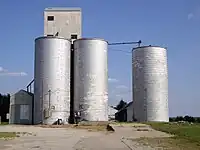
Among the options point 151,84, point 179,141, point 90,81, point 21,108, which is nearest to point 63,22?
point 90,81

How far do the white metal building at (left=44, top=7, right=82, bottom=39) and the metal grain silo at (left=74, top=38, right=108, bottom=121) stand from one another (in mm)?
8892

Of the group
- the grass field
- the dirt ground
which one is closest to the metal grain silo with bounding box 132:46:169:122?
the dirt ground

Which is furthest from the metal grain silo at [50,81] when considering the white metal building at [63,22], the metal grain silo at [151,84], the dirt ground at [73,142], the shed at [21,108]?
the dirt ground at [73,142]

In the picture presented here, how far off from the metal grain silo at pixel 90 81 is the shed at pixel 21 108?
286 inches

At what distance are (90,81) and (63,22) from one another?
14964mm

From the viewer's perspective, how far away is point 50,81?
5147 centimetres

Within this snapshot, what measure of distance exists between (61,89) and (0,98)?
5055 cm

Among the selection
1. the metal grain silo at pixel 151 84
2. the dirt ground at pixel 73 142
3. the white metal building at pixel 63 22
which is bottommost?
the dirt ground at pixel 73 142

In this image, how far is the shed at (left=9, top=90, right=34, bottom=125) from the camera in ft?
181

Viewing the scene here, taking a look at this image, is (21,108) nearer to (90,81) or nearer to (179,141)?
(90,81)

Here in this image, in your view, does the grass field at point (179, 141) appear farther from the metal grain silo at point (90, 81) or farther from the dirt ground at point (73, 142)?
the metal grain silo at point (90, 81)

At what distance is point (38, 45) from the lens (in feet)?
→ 173

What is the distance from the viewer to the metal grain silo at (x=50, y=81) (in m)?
51.4

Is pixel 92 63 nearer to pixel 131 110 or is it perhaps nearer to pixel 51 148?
pixel 131 110
